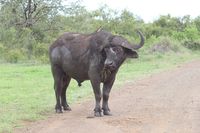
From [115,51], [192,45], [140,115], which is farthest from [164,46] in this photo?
[115,51]

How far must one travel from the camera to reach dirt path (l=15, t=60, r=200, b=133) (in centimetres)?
890

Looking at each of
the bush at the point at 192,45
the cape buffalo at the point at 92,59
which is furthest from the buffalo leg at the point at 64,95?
the bush at the point at 192,45

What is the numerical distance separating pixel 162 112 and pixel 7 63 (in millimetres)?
23385

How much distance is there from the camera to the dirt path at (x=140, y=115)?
8.90 metres

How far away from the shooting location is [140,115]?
10.4 meters

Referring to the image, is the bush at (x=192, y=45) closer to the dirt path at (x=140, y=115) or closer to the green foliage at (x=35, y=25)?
the green foliage at (x=35, y=25)

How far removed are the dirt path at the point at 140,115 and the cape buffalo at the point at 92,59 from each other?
63 cm

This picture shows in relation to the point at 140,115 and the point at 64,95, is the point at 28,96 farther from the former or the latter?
the point at 140,115

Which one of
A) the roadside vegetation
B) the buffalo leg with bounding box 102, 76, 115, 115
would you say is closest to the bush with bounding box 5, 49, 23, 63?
the roadside vegetation

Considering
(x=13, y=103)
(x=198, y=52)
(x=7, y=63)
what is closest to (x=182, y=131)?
(x=13, y=103)

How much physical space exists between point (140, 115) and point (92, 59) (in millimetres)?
1568

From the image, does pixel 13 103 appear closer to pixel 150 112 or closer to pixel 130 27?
pixel 150 112

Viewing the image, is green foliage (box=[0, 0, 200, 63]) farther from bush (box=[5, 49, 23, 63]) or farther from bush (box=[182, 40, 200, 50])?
bush (box=[182, 40, 200, 50])

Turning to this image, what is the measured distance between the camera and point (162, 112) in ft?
35.1
